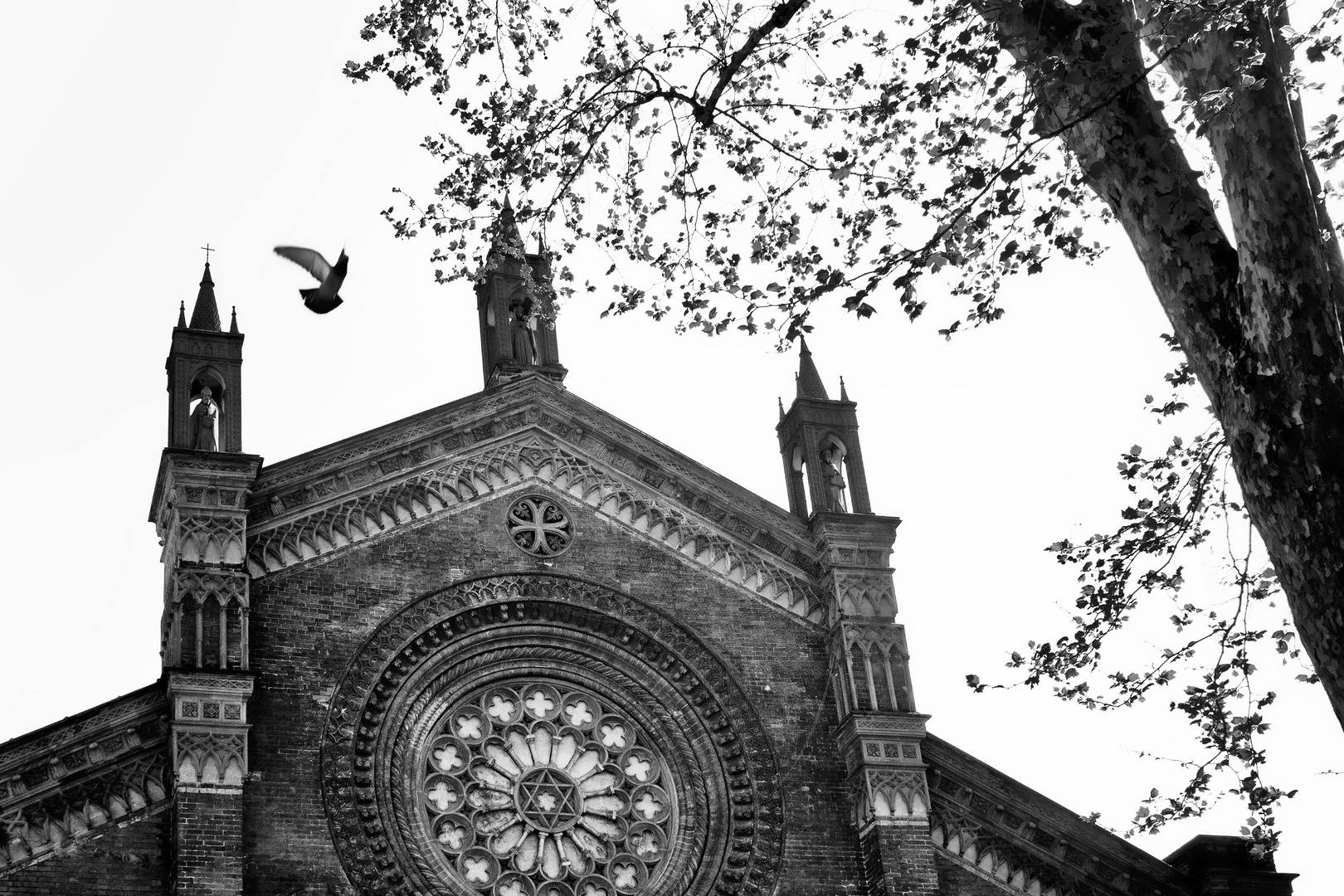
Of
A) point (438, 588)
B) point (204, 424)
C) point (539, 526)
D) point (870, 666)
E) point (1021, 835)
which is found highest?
point (204, 424)

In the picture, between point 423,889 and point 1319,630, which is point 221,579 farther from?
point 1319,630

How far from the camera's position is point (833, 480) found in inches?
928

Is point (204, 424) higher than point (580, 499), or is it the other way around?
point (204, 424)

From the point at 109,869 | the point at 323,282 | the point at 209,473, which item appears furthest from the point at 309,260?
the point at 109,869

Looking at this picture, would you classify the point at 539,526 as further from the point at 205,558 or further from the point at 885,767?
the point at 885,767

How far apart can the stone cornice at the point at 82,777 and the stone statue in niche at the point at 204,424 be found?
3.13m

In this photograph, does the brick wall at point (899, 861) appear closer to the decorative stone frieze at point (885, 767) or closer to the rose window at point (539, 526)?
the decorative stone frieze at point (885, 767)

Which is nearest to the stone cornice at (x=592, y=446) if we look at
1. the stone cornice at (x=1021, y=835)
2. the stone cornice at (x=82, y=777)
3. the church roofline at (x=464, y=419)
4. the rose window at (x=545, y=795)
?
the church roofline at (x=464, y=419)

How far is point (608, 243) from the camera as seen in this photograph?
16.6m

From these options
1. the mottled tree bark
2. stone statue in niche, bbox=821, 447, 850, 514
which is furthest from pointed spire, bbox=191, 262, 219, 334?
the mottled tree bark

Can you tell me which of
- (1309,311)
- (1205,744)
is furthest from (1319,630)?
(1205,744)

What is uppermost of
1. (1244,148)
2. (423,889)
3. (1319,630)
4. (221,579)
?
(221,579)

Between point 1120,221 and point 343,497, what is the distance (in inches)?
461

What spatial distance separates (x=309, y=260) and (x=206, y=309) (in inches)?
243
